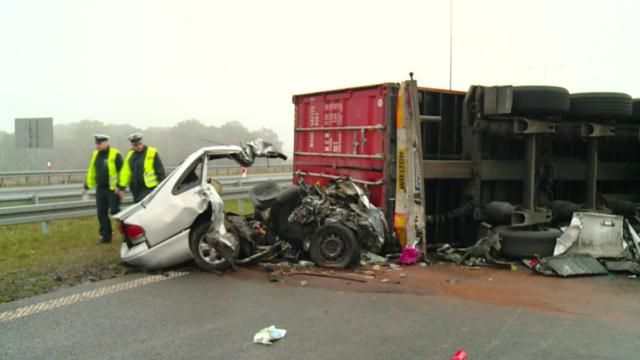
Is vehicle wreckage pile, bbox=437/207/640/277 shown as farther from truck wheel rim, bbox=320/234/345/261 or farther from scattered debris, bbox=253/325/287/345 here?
scattered debris, bbox=253/325/287/345

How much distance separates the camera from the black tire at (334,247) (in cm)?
664

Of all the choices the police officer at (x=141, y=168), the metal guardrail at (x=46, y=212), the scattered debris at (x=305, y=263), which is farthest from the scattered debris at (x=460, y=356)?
the metal guardrail at (x=46, y=212)

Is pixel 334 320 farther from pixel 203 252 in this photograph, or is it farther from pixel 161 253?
pixel 161 253

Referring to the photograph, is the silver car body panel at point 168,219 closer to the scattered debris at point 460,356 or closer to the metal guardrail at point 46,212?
the metal guardrail at point 46,212

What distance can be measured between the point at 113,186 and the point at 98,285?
3052 mm

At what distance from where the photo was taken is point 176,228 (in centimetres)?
638

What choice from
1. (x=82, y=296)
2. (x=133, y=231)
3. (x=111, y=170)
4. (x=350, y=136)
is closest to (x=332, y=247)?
(x=350, y=136)

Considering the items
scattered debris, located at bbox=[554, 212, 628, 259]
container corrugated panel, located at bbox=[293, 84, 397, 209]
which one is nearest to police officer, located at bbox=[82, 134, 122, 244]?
container corrugated panel, located at bbox=[293, 84, 397, 209]

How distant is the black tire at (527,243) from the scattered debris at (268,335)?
4088mm

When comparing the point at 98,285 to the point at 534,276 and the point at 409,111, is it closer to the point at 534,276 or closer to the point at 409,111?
the point at 409,111

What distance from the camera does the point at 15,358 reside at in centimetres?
375

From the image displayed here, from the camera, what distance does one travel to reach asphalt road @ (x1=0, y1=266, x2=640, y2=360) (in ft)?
12.9

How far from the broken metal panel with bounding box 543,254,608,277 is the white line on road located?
15.1 feet

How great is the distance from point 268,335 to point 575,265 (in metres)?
4.42
